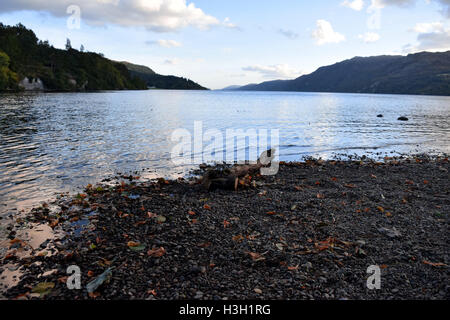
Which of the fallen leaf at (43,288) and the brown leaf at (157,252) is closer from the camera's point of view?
the fallen leaf at (43,288)

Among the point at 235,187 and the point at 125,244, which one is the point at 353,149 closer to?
the point at 235,187

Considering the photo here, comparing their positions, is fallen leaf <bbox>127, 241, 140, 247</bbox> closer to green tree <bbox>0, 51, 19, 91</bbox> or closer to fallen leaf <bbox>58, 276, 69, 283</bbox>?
fallen leaf <bbox>58, 276, 69, 283</bbox>

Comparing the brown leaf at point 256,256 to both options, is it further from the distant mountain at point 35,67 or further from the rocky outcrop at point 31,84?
the rocky outcrop at point 31,84

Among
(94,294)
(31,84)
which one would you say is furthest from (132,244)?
(31,84)

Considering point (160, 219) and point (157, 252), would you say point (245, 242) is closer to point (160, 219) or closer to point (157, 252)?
point (157, 252)

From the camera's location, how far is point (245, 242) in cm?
812

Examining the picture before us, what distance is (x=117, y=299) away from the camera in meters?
5.77

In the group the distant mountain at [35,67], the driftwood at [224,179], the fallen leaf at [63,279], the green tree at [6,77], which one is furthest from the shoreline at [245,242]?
the distant mountain at [35,67]

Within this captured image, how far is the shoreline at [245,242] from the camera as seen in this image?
20.1 ft

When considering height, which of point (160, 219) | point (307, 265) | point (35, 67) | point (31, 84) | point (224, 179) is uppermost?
point (35, 67)

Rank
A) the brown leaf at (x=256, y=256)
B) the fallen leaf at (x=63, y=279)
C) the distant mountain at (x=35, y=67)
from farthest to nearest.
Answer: the distant mountain at (x=35, y=67) → the brown leaf at (x=256, y=256) → the fallen leaf at (x=63, y=279)

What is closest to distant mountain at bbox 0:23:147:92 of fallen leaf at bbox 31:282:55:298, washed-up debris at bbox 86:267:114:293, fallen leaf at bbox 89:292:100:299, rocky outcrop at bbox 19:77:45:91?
rocky outcrop at bbox 19:77:45:91

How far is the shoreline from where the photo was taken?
6.14 meters

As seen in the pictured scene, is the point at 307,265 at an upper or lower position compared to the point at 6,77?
lower
